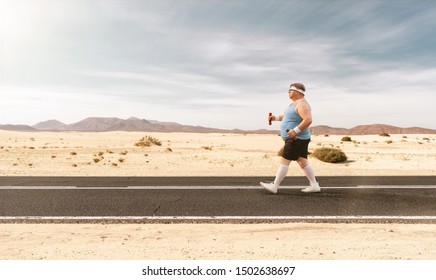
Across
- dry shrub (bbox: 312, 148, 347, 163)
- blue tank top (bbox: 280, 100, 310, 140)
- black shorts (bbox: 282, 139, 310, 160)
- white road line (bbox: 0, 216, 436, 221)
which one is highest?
blue tank top (bbox: 280, 100, 310, 140)

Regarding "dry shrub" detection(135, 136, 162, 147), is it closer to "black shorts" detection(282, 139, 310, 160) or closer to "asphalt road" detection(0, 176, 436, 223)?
"asphalt road" detection(0, 176, 436, 223)

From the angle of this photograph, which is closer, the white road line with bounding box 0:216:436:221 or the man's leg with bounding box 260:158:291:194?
the white road line with bounding box 0:216:436:221

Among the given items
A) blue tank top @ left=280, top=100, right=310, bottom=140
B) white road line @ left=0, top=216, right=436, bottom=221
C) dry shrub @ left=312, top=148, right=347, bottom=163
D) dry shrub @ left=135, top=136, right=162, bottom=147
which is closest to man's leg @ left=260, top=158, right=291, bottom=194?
blue tank top @ left=280, top=100, right=310, bottom=140

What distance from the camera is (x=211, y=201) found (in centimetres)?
675

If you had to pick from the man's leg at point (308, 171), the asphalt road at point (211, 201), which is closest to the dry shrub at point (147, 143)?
the asphalt road at point (211, 201)

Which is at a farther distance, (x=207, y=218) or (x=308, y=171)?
(x=308, y=171)

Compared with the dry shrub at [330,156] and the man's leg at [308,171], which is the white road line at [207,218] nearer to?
the man's leg at [308,171]

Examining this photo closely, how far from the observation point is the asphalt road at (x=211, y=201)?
18.3 feet

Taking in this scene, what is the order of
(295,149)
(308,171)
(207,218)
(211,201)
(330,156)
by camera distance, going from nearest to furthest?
(207,218) < (211,201) < (295,149) < (308,171) < (330,156)

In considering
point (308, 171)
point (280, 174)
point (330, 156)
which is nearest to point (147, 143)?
point (330, 156)

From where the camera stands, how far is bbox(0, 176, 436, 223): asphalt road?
5.59 metres

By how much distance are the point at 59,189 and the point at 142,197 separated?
7.37 feet

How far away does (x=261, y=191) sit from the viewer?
305 inches

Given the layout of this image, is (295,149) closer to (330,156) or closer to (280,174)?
(280,174)
